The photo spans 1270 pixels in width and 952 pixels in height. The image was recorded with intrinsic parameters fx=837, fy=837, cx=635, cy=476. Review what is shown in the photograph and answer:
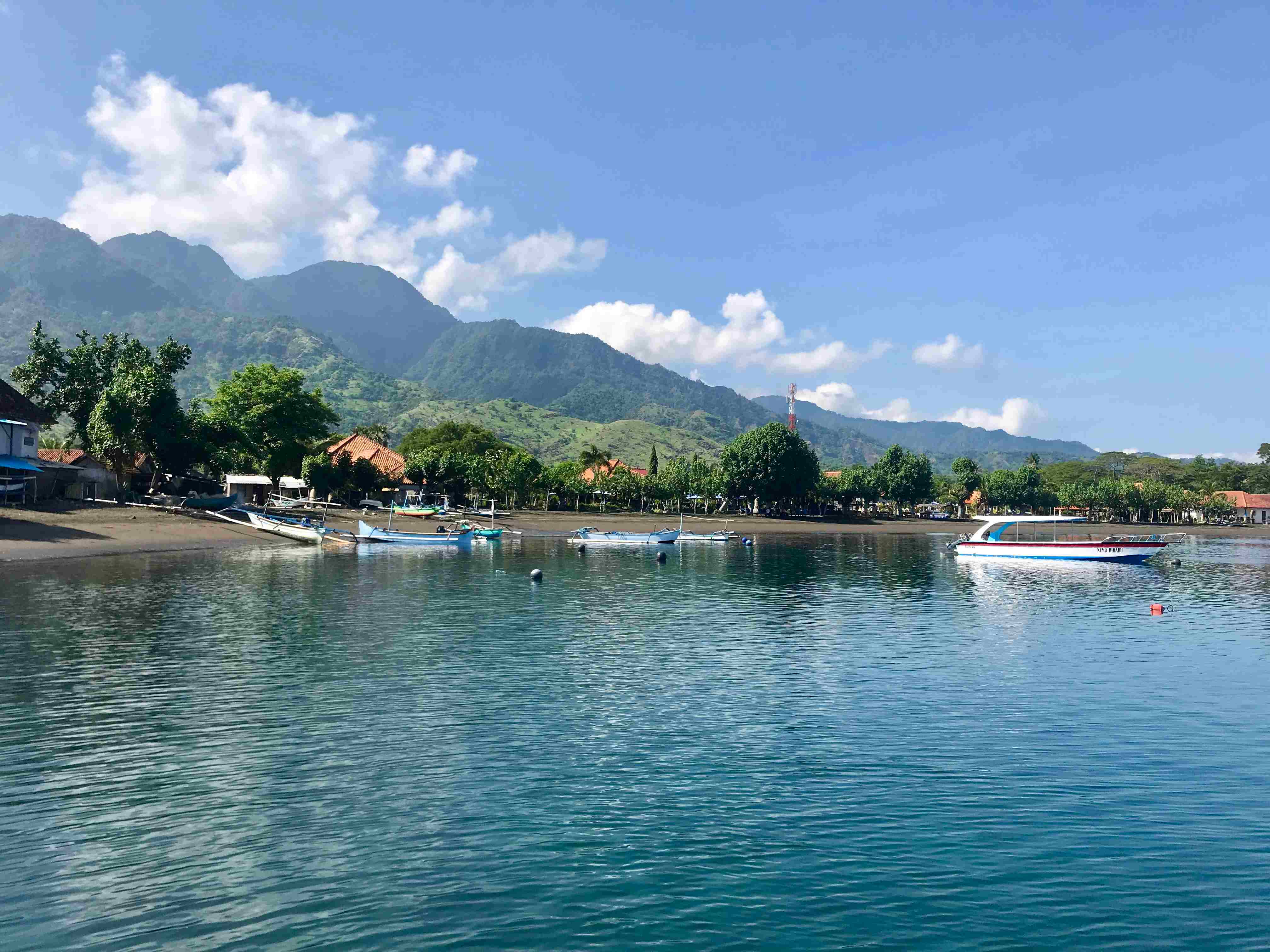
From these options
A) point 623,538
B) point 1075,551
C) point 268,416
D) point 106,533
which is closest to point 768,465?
point 623,538

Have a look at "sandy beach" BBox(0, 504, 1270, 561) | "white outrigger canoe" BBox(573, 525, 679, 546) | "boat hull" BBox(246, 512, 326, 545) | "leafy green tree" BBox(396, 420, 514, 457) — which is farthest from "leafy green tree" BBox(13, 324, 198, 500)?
"leafy green tree" BBox(396, 420, 514, 457)

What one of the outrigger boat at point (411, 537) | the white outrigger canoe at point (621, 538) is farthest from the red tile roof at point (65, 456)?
the white outrigger canoe at point (621, 538)

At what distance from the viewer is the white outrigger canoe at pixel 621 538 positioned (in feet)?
362

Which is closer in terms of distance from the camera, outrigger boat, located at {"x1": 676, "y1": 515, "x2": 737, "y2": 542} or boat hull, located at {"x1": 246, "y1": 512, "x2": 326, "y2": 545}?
boat hull, located at {"x1": 246, "y1": 512, "x2": 326, "y2": 545}

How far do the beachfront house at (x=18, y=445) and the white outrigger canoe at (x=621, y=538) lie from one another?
58.6 metres

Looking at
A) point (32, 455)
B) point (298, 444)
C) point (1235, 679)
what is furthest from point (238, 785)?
point (298, 444)

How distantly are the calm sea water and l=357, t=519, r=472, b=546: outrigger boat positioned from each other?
52.1m

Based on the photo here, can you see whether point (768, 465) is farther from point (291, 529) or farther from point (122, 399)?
point (122, 399)

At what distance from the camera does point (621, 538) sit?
367 ft

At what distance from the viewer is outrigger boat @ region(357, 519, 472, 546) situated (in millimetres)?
94438

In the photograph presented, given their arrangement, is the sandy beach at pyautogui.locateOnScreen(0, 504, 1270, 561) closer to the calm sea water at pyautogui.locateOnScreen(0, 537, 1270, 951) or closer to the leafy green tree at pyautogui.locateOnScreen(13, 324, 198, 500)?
the leafy green tree at pyautogui.locateOnScreen(13, 324, 198, 500)

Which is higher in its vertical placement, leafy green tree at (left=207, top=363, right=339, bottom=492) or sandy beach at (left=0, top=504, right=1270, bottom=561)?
leafy green tree at (left=207, top=363, right=339, bottom=492)

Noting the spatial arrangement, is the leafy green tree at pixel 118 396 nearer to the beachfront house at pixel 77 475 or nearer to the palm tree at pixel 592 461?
the beachfront house at pixel 77 475

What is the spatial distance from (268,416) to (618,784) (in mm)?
109451
